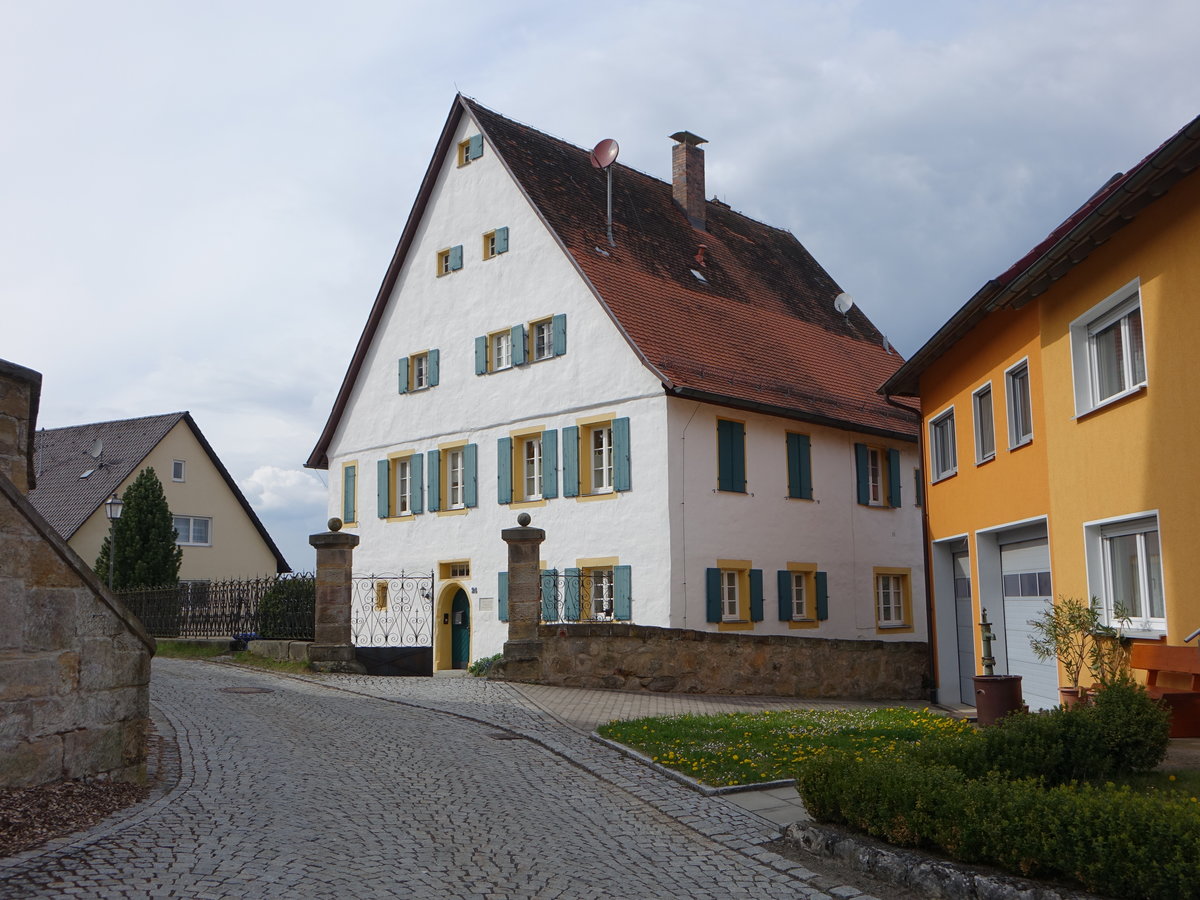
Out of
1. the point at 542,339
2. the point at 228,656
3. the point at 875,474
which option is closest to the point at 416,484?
the point at 542,339

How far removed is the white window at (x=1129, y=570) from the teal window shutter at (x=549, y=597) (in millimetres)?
11173

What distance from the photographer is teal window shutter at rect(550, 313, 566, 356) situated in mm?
23688

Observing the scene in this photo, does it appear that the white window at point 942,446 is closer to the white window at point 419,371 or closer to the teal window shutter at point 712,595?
the teal window shutter at point 712,595

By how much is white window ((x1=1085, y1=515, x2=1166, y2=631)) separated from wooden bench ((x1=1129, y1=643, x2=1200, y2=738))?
55cm

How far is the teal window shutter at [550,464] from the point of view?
23.4 m

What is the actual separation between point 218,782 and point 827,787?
14.8ft

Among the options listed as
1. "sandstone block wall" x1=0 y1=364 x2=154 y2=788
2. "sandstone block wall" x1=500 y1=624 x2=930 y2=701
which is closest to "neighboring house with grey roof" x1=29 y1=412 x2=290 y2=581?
"sandstone block wall" x1=500 y1=624 x2=930 y2=701

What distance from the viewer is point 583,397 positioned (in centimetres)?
2314

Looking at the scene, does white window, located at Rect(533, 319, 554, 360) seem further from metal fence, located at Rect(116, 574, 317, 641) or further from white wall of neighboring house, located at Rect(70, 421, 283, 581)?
white wall of neighboring house, located at Rect(70, 421, 283, 581)

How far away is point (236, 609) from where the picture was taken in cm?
2203

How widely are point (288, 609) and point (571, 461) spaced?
605 centimetres

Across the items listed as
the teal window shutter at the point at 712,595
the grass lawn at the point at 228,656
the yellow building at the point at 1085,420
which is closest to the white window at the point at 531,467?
the teal window shutter at the point at 712,595

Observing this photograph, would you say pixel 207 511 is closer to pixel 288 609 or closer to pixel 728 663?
pixel 288 609

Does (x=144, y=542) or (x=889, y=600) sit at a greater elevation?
(x=144, y=542)
